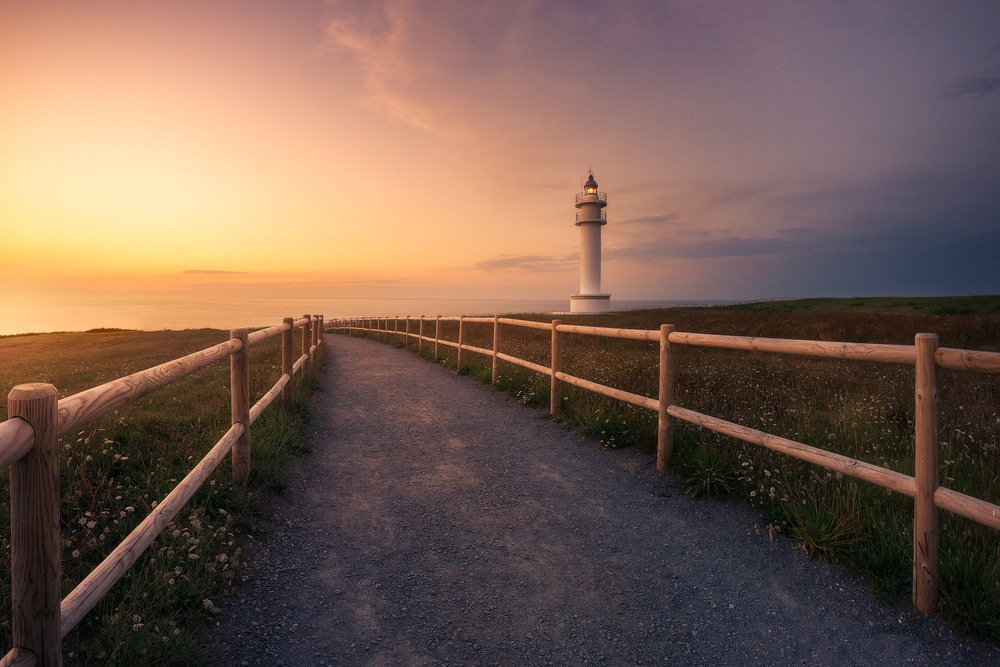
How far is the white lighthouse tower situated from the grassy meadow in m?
37.1

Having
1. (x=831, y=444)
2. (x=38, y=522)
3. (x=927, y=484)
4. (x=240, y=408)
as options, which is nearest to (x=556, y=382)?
(x=831, y=444)

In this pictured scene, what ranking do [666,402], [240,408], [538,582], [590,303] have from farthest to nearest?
[590,303], [666,402], [240,408], [538,582]

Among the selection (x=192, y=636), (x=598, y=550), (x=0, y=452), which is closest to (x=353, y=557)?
(x=192, y=636)

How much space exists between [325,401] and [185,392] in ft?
6.98

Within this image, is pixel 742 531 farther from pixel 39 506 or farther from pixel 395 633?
pixel 39 506

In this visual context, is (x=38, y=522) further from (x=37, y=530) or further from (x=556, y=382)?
(x=556, y=382)

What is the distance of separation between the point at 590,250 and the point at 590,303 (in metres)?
4.80

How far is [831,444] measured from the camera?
515 cm

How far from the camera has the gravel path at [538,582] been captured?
Answer: 2.93 meters

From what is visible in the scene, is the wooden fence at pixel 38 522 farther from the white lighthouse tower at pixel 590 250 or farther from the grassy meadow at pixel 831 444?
the white lighthouse tower at pixel 590 250

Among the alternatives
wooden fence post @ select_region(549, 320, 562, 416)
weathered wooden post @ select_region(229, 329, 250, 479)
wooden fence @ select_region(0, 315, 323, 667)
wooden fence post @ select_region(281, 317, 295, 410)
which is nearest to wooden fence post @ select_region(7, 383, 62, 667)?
wooden fence @ select_region(0, 315, 323, 667)

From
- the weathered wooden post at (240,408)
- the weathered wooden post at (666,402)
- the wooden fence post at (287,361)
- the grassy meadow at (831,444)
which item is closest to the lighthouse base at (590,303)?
the grassy meadow at (831,444)

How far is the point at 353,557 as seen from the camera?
13.0ft

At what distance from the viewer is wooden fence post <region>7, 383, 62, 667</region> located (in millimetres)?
1855
